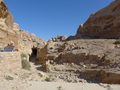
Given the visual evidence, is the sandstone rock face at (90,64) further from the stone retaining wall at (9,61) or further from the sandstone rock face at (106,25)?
the sandstone rock face at (106,25)

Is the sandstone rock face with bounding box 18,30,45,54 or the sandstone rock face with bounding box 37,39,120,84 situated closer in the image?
the sandstone rock face with bounding box 37,39,120,84

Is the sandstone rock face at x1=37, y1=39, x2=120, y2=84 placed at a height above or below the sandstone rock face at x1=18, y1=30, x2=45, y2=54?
below

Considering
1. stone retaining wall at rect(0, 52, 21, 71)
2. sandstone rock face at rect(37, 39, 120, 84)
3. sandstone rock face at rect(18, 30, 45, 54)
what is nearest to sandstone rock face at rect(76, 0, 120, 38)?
sandstone rock face at rect(37, 39, 120, 84)

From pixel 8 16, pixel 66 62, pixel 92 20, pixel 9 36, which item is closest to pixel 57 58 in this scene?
pixel 66 62

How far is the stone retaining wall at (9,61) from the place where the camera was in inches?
265

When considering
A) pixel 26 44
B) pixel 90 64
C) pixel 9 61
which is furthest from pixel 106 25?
pixel 9 61

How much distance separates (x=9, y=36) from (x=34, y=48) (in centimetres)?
1338

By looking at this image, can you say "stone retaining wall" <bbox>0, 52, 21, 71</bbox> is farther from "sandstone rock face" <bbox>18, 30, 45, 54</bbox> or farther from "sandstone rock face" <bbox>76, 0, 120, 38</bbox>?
"sandstone rock face" <bbox>76, 0, 120, 38</bbox>

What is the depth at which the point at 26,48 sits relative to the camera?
1944 centimetres

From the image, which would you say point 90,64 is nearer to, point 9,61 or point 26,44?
point 9,61

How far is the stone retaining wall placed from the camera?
6.73m

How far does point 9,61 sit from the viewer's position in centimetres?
723

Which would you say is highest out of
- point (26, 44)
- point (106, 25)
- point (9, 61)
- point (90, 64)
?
point (106, 25)

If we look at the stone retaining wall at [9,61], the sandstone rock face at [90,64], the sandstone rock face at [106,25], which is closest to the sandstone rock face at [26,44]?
the sandstone rock face at [90,64]
